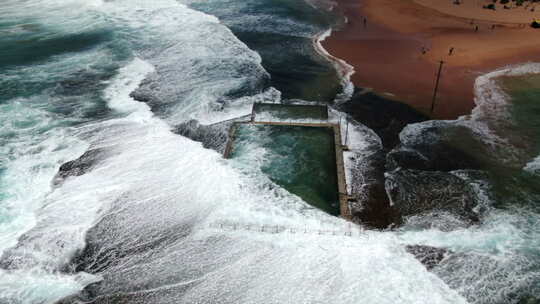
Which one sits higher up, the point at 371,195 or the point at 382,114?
the point at 382,114

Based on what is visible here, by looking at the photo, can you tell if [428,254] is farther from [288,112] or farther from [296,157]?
[288,112]

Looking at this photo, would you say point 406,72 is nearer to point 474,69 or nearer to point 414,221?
point 474,69

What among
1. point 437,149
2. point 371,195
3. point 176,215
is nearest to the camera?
point 176,215

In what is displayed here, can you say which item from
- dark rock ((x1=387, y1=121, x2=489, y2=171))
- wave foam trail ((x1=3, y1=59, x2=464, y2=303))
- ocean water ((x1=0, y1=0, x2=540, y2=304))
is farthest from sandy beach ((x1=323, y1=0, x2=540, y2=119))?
wave foam trail ((x1=3, y1=59, x2=464, y2=303))

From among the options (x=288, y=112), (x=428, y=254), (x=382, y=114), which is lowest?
(x=428, y=254)

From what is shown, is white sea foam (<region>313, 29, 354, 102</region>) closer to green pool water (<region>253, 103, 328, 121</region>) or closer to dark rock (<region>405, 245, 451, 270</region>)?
green pool water (<region>253, 103, 328, 121</region>)

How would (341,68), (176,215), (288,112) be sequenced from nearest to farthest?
(176,215) → (288,112) → (341,68)

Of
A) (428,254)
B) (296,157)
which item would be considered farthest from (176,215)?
(428,254)
